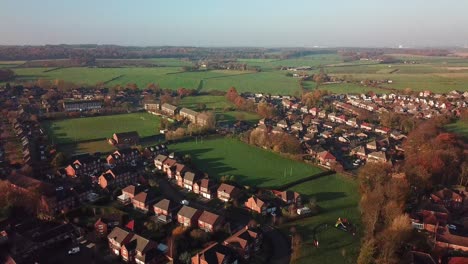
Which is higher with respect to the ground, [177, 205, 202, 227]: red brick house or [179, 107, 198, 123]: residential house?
[179, 107, 198, 123]: residential house

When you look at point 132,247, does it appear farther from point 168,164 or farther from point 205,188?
point 168,164

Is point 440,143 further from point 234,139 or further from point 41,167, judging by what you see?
point 41,167

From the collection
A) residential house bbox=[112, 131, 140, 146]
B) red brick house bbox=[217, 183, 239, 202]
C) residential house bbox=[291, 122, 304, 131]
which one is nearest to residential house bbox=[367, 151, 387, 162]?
residential house bbox=[291, 122, 304, 131]

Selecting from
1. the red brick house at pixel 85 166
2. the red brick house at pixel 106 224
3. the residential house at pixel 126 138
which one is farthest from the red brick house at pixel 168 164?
the residential house at pixel 126 138

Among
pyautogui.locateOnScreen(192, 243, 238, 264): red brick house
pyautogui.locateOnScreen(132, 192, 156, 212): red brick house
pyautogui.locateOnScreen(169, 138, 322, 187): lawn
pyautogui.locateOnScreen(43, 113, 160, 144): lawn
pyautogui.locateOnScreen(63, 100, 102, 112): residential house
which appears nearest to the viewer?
pyautogui.locateOnScreen(192, 243, 238, 264): red brick house

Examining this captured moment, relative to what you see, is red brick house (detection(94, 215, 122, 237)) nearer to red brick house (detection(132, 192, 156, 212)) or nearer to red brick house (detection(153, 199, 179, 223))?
red brick house (detection(132, 192, 156, 212))

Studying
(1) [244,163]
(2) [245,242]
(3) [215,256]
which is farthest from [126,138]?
(3) [215,256]

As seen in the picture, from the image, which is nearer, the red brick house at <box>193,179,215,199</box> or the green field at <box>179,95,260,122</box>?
the red brick house at <box>193,179,215,199</box>
